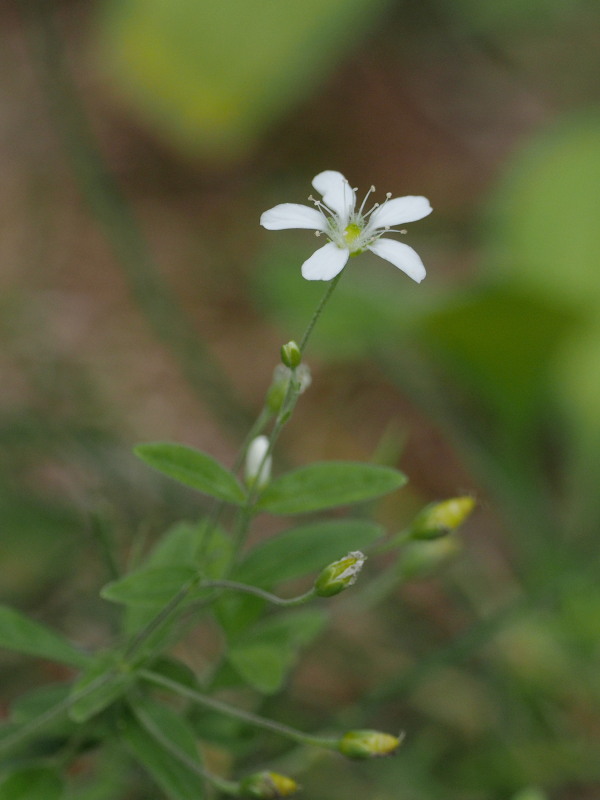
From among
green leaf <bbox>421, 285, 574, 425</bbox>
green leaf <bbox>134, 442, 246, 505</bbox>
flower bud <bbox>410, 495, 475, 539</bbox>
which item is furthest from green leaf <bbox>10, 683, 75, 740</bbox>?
green leaf <bbox>421, 285, 574, 425</bbox>

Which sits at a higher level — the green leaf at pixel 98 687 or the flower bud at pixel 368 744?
the green leaf at pixel 98 687

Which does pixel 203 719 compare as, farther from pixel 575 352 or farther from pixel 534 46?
pixel 534 46

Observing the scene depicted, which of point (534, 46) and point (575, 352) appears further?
point (534, 46)

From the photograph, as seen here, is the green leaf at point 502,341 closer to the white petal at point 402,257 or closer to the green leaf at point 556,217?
the green leaf at point 556,217

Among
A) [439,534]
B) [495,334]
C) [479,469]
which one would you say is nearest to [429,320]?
Answer: [495,334]

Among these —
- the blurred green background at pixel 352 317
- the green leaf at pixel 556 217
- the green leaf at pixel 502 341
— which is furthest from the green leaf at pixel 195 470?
the green leaf at pixel 556 217
